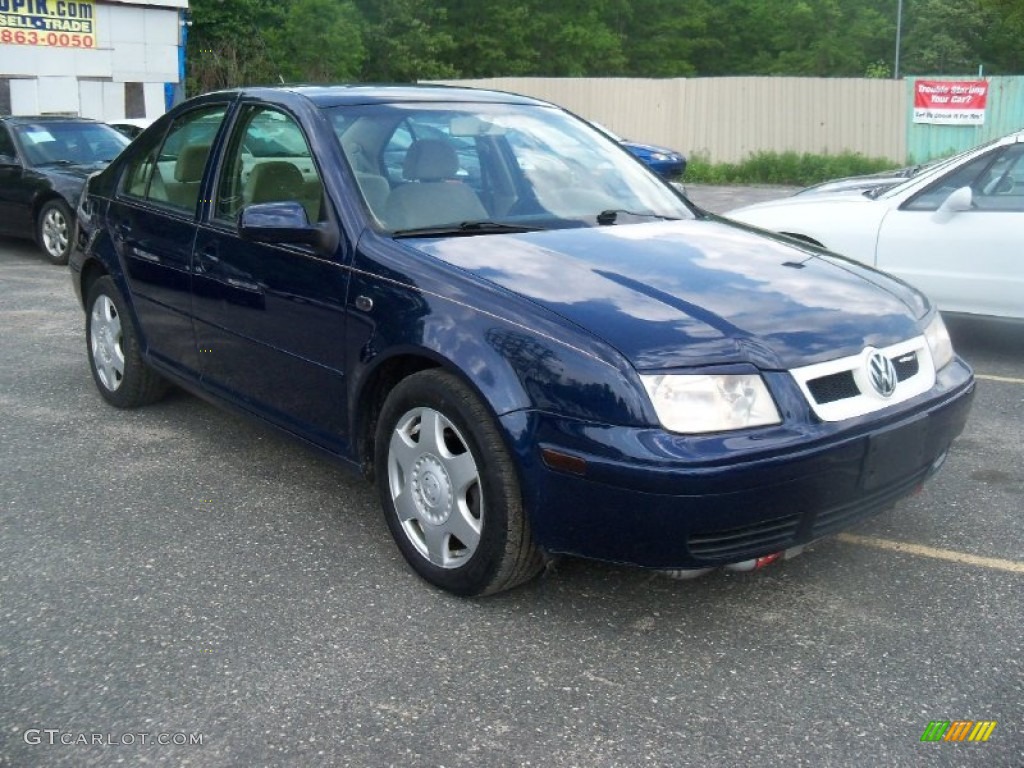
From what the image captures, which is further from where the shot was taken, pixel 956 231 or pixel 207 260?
pixel 956 231

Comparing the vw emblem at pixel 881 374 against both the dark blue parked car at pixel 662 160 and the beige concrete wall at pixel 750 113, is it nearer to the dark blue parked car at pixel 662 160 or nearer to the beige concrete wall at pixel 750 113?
the dark blue parked car at pixel 662 160

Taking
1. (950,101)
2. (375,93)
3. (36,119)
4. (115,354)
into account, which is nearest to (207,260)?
(375,93)

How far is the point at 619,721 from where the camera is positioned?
307 cm

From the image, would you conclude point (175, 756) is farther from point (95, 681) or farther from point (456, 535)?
point (456, 535)

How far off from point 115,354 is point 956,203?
16.0ft

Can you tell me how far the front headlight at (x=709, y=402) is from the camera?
3229mm

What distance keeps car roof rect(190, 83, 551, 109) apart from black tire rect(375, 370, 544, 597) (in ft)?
4.58

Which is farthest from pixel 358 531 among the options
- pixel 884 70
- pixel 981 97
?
pixel 884 70

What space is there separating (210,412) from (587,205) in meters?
2.44

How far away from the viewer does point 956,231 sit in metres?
7.11

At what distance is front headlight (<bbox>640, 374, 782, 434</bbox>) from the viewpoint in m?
3.23

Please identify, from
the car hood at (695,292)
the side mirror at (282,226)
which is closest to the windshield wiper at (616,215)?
the car hood at (695,292)

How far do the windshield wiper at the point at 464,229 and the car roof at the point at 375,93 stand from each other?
30.0 inches

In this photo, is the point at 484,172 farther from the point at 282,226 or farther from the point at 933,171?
the point at 933,171
